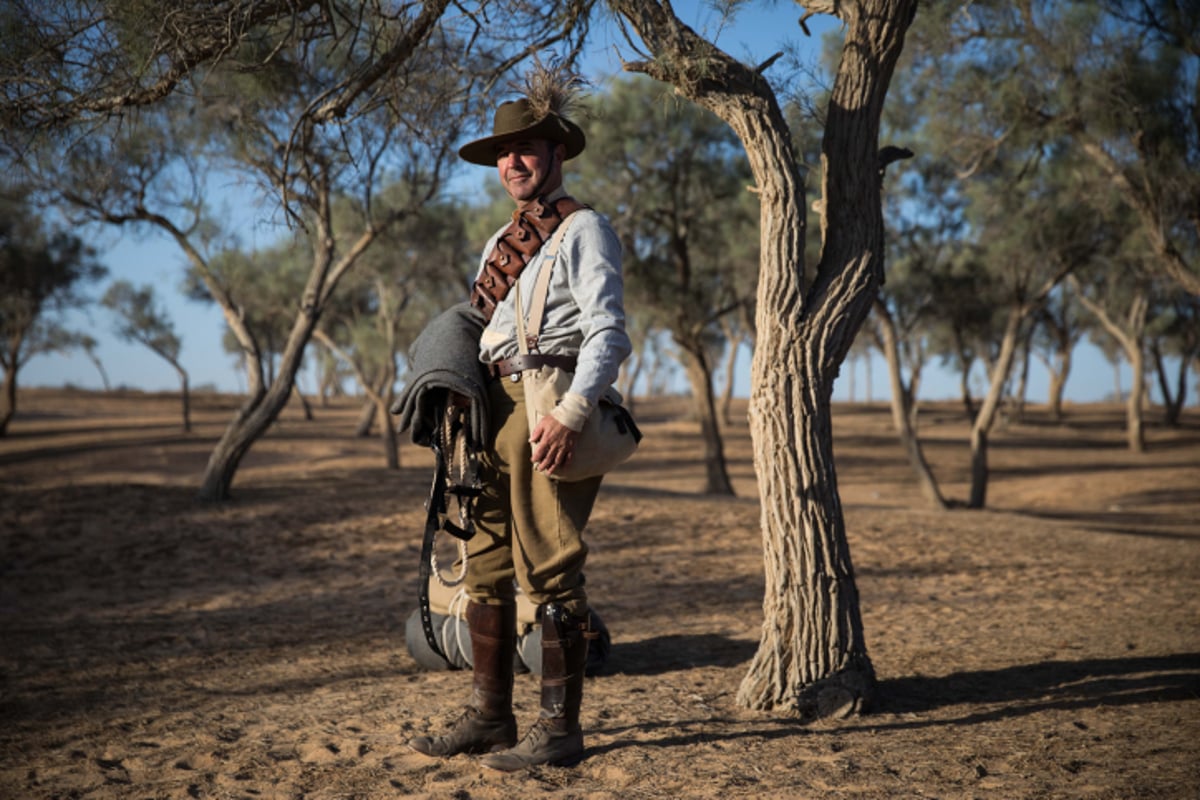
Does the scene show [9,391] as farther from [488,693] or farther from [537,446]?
[537,446]

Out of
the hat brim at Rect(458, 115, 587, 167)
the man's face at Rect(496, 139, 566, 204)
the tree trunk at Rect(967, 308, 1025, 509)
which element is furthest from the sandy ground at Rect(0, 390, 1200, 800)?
the hat brim at Rect(458, 115, 587, 167)

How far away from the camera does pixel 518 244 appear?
3213 mm

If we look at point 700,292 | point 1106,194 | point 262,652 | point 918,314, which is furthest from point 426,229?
point 262,652

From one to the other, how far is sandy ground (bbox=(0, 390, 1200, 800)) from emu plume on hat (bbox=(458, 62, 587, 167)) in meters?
2.22

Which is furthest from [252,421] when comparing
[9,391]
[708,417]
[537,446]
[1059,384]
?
[1059,384]

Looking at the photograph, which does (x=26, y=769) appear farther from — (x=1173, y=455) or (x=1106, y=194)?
(x=1173, y=455)

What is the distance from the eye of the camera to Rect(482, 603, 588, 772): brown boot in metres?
3.07

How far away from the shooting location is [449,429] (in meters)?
3.24

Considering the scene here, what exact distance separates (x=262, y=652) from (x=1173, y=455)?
2386cm

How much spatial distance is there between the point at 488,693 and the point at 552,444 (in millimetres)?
1076

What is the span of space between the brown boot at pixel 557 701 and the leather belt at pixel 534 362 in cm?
82

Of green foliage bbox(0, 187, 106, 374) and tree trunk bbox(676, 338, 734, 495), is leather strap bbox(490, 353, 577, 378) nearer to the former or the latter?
tree trunk bbox(676, 338, 734, 495)

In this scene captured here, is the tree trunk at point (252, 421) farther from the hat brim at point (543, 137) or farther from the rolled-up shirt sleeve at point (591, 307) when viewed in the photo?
the rolled-up shirt sleeve at point (591, 307)

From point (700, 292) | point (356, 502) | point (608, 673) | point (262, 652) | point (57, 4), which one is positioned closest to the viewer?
point (57, 4)
